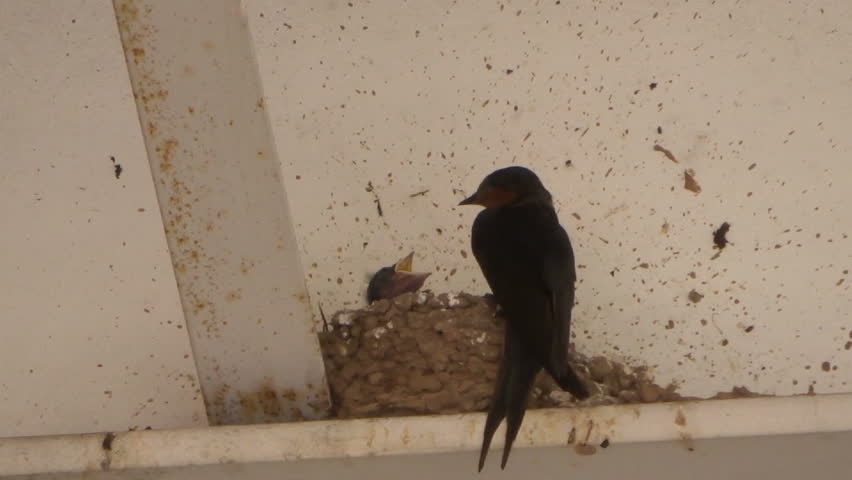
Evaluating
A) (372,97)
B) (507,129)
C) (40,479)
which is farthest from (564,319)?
(40,479)

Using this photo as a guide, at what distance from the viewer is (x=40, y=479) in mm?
1791

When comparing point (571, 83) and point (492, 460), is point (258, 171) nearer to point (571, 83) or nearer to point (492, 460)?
point (492, 460)

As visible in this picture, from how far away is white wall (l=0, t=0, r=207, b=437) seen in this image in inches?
90.6

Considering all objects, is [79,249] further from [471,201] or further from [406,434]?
[406,434]

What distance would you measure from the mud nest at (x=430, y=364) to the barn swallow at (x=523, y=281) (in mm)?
84

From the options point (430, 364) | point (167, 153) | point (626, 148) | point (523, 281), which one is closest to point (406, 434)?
point (430, 364)

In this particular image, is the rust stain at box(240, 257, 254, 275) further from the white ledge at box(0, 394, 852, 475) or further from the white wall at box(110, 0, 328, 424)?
the white ledge at box(0, 394, 852, 475)

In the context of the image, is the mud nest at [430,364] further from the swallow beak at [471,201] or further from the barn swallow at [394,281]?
the swallow beak at [471,201]

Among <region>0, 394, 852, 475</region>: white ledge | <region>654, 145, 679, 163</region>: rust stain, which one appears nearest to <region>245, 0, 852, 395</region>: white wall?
<region>654, 145, 679, 163</region>: rust stain

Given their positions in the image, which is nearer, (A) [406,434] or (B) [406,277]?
(A) [406,434]

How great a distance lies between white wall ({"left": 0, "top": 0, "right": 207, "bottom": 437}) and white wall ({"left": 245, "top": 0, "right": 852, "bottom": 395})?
0.33m

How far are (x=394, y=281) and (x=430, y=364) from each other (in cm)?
27

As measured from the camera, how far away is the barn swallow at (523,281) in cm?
190

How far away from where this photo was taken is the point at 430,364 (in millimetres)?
2094
